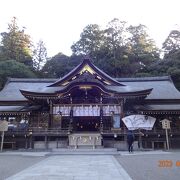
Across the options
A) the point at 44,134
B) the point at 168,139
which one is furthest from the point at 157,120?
the point at 44,134

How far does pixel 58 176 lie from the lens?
29.0 ft

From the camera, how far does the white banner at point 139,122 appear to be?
22500 mm

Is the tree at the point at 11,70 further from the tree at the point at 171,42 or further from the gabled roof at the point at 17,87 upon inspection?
the tree at the point at 171,42

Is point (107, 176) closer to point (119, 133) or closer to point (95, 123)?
point (119, 133)

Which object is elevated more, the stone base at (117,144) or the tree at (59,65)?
the tree at (59,65)

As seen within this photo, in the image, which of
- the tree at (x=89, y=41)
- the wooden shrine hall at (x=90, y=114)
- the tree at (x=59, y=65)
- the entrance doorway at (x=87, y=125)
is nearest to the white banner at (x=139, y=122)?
the wooden shrine hall at (x=90, y=114)

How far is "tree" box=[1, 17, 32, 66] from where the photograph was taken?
63.2 meters

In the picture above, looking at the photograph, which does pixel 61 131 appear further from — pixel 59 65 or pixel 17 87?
pixel 59 65

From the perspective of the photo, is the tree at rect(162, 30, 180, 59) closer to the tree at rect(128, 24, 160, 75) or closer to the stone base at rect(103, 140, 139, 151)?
the tree at rect(128, 24, 160, 75)

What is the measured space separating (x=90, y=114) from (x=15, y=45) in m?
46.9

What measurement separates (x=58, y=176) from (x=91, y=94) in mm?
15595

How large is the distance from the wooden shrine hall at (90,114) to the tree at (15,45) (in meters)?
40.5

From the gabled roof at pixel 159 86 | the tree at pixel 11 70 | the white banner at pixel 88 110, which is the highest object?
the tree at pixel 11 70

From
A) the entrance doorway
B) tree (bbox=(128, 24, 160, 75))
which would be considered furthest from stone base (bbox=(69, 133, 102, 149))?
tree (bbox=(128, 24, 160, 75))
